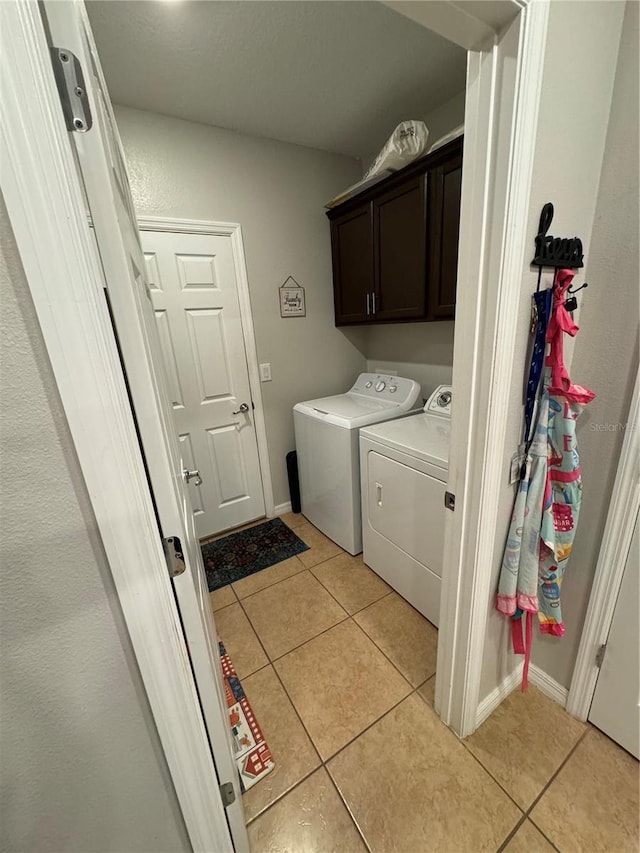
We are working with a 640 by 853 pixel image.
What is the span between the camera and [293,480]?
2.70 m

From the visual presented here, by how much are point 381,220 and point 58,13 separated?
1942mm

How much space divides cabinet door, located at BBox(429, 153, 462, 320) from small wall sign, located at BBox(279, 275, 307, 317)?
1010 mm

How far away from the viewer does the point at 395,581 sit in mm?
1890

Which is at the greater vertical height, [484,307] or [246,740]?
[484,307]

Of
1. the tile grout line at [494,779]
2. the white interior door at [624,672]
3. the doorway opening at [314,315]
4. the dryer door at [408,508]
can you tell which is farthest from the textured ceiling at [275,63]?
the tile grout line at [494,779]

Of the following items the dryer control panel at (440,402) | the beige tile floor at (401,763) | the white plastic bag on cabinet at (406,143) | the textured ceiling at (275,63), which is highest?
the textured ceiling at (275,63)

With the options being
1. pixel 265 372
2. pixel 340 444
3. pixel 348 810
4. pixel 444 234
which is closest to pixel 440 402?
pixel 340 444

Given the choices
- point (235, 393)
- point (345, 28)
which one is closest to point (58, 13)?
point (345, 28)

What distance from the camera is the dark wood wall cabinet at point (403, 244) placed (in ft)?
5.44

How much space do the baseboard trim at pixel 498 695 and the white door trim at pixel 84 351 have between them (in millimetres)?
1164

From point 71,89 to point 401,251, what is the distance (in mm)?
1843

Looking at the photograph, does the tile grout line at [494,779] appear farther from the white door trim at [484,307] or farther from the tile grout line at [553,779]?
the white door trim at [484,307]

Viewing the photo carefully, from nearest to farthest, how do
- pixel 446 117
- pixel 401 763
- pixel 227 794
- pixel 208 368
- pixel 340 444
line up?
pixel 227 794
pixel 401 763
pixel 446 117
pixel 340 444
pixel 208 368

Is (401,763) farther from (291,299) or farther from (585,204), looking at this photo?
(291,299)
